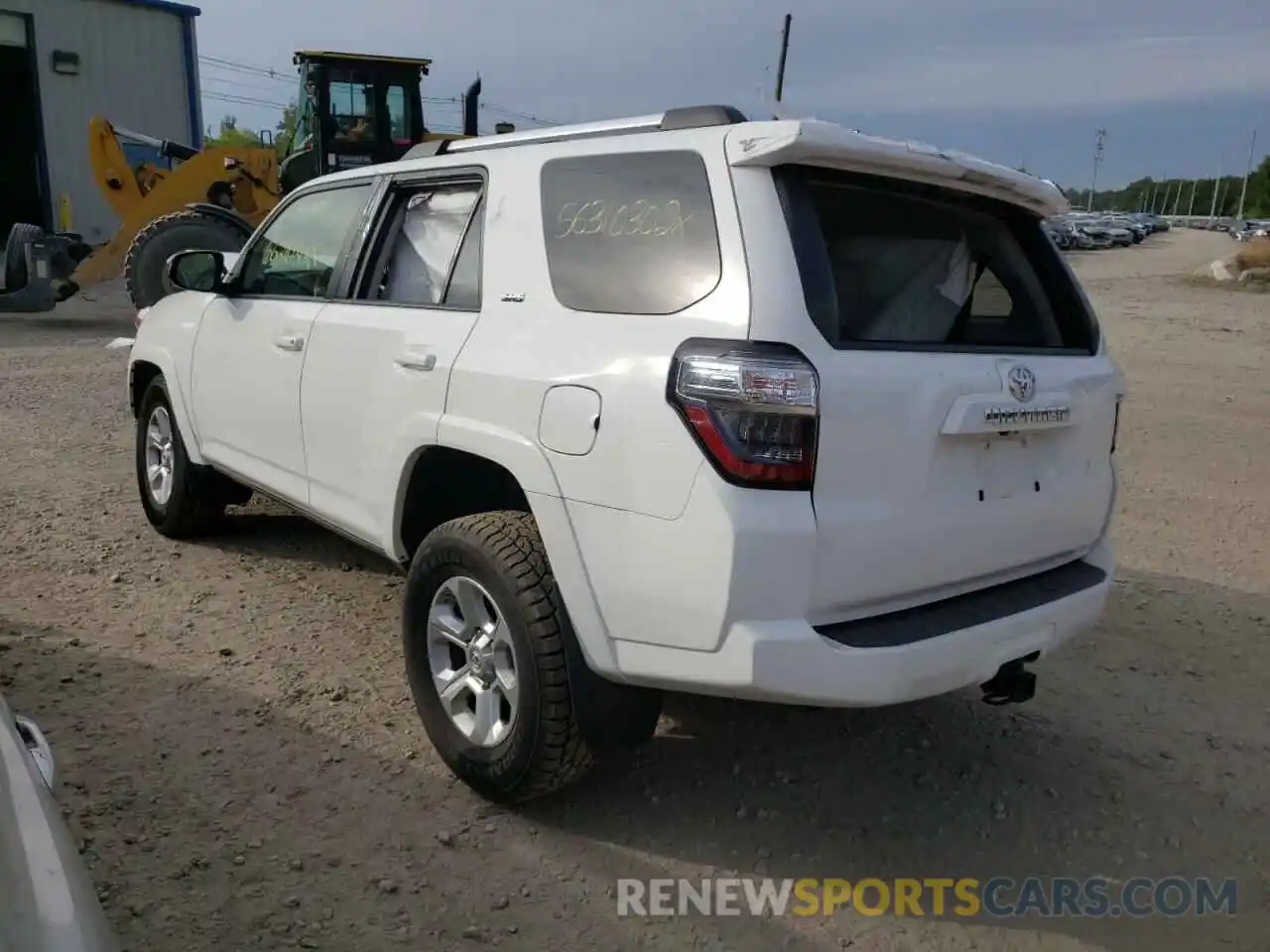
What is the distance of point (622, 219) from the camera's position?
2938mm

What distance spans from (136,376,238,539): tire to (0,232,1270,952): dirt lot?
12cm

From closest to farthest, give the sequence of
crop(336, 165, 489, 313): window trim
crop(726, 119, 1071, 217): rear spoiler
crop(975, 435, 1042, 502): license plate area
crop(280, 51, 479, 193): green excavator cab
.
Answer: crop(726, 119, 1071, 217): rear spoiler
crop(975, 435, 1042, 502): license plate area
crop(336, 165, 489, 313): window trim
crop(280, 51, 479, 193): green excavator cab

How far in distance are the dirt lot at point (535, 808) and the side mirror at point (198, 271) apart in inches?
52.5

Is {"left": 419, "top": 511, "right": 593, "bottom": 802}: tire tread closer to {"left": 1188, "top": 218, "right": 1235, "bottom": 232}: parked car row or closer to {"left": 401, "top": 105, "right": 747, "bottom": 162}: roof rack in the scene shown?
{"left": 401, "top": 105, "right": 747, "bottom": 162}: roof rack

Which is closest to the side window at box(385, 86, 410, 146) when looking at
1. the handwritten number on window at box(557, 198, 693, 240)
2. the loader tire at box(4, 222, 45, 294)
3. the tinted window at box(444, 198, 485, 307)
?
the loader tire at box(4, 222, 45, 294)

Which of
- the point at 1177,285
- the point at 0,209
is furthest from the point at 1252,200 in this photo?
the point at 0,209

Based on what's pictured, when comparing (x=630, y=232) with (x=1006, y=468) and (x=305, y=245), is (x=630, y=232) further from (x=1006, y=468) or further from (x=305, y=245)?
(x=305, y=245)

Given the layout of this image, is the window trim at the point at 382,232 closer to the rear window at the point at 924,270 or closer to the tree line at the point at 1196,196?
the rear window at the point at 924,270

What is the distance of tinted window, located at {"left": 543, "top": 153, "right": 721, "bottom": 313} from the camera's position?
2707 millimetres

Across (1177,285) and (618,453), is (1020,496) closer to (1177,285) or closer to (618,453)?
(618,453)

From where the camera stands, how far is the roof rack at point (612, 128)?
9.27 ft

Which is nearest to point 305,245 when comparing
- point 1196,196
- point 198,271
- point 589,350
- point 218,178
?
point 198,271

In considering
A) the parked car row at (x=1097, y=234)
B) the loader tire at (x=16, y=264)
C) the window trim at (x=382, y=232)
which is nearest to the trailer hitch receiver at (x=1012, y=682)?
the window trim at (x=382, y=232)

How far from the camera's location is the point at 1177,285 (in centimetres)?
2741
